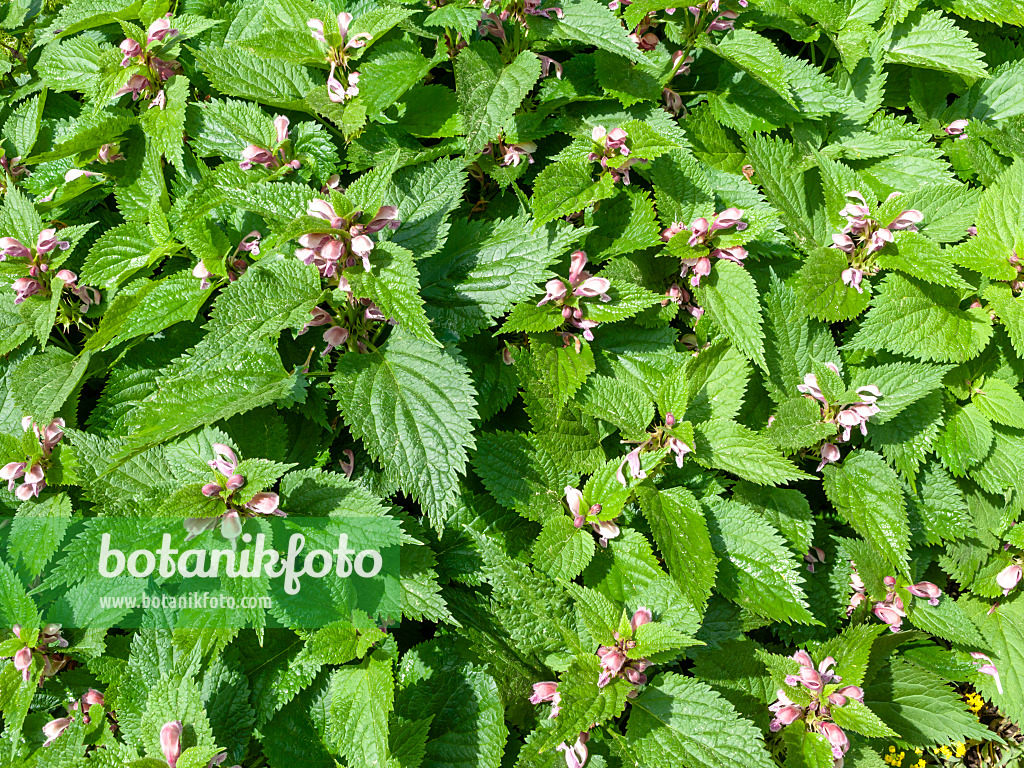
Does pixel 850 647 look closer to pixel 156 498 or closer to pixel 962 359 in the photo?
pixel 962 359

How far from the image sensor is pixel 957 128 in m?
3.24

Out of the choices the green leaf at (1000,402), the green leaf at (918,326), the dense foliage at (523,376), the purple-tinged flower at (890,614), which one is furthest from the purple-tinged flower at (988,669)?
the green leaf at (918,326)

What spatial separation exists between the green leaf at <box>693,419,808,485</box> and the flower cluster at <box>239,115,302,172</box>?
203 cm

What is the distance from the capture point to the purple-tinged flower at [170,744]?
2080mm

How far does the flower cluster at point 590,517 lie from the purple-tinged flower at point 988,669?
6.76ft

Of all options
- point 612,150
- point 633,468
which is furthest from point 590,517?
point 612,150

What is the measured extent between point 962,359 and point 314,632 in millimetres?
2938

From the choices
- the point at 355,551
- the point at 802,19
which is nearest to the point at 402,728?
the point at 355,551

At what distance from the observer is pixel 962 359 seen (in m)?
2.80

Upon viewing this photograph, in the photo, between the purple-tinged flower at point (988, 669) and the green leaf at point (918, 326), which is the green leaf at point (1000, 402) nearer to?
the green leaf at point (918, 326)

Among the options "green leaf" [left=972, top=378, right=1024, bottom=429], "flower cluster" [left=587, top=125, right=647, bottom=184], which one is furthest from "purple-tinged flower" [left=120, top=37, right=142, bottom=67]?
"green leaf" [left=972, top=378, right=1024, bottom=429]

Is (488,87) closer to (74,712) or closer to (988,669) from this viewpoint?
(74,712)

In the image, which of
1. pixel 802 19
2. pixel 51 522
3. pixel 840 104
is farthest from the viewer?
pixel 802 19

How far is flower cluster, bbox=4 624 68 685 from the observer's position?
2428mm
